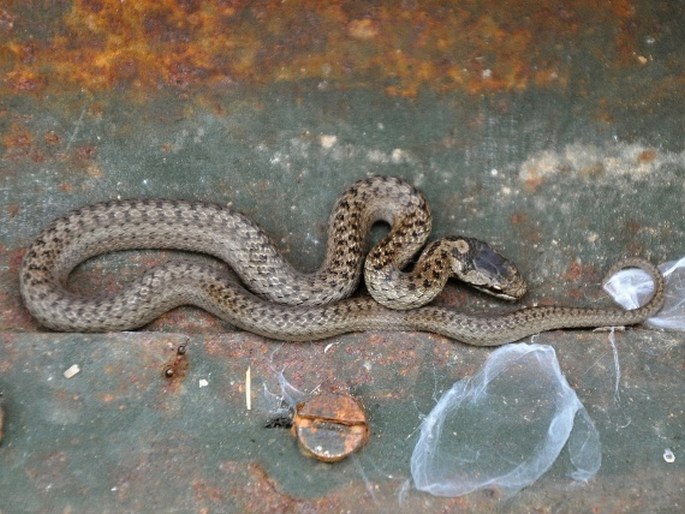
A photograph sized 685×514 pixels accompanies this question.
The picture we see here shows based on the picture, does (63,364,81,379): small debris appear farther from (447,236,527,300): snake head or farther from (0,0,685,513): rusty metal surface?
(447,236,527,300): snake head

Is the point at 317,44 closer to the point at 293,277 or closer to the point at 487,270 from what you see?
the point at 293,277

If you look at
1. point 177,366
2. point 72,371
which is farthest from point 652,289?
point 72,371

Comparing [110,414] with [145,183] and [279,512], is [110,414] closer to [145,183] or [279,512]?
[279,512]

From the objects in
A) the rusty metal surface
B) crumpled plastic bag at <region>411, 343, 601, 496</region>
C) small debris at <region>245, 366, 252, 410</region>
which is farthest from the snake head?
small debris at <region>245, 366, 252, 410</region>

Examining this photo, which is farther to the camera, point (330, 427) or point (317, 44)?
point (317, 44)

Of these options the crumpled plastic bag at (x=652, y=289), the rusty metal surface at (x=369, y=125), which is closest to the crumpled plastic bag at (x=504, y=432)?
the rusty metal surface at (x=369, y=125)

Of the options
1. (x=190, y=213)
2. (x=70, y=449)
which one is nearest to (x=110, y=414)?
(x=70, y=449)
